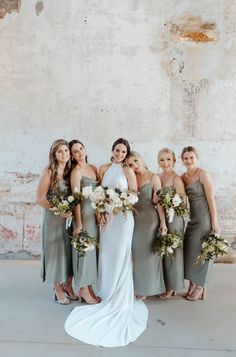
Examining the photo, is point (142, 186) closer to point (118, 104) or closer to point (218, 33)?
point (118, 104)

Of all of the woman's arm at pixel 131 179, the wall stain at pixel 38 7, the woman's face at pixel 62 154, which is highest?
the wall stain at pixel 38 7

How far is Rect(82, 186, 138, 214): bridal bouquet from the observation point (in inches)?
147

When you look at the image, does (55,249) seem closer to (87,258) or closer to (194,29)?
(87,258)

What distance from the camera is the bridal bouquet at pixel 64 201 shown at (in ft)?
12.4

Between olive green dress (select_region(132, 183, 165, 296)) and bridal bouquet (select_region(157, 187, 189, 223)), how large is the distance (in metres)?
0.18

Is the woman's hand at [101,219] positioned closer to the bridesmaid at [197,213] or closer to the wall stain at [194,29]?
the bridesmaid at [197,213]

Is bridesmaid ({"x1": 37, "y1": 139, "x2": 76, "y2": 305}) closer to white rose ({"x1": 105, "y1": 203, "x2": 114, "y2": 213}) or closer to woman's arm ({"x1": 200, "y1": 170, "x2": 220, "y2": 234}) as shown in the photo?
white rose ({"x1": 105, "y1": 203, "x2": 114, "y2": 213})

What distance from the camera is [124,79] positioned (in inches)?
246

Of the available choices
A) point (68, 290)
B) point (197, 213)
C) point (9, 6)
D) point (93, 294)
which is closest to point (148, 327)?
point (93, 294)

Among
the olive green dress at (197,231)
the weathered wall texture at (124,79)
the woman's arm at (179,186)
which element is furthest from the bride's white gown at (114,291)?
the weathered wall texture at (124,79)

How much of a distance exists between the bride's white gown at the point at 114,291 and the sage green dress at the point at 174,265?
0.44 m

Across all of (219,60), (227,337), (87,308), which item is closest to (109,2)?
(219,60)

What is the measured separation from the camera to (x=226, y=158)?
6.24m

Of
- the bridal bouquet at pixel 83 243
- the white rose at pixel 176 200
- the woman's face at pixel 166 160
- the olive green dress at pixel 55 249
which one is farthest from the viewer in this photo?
the woman's face at pixel 166 160
